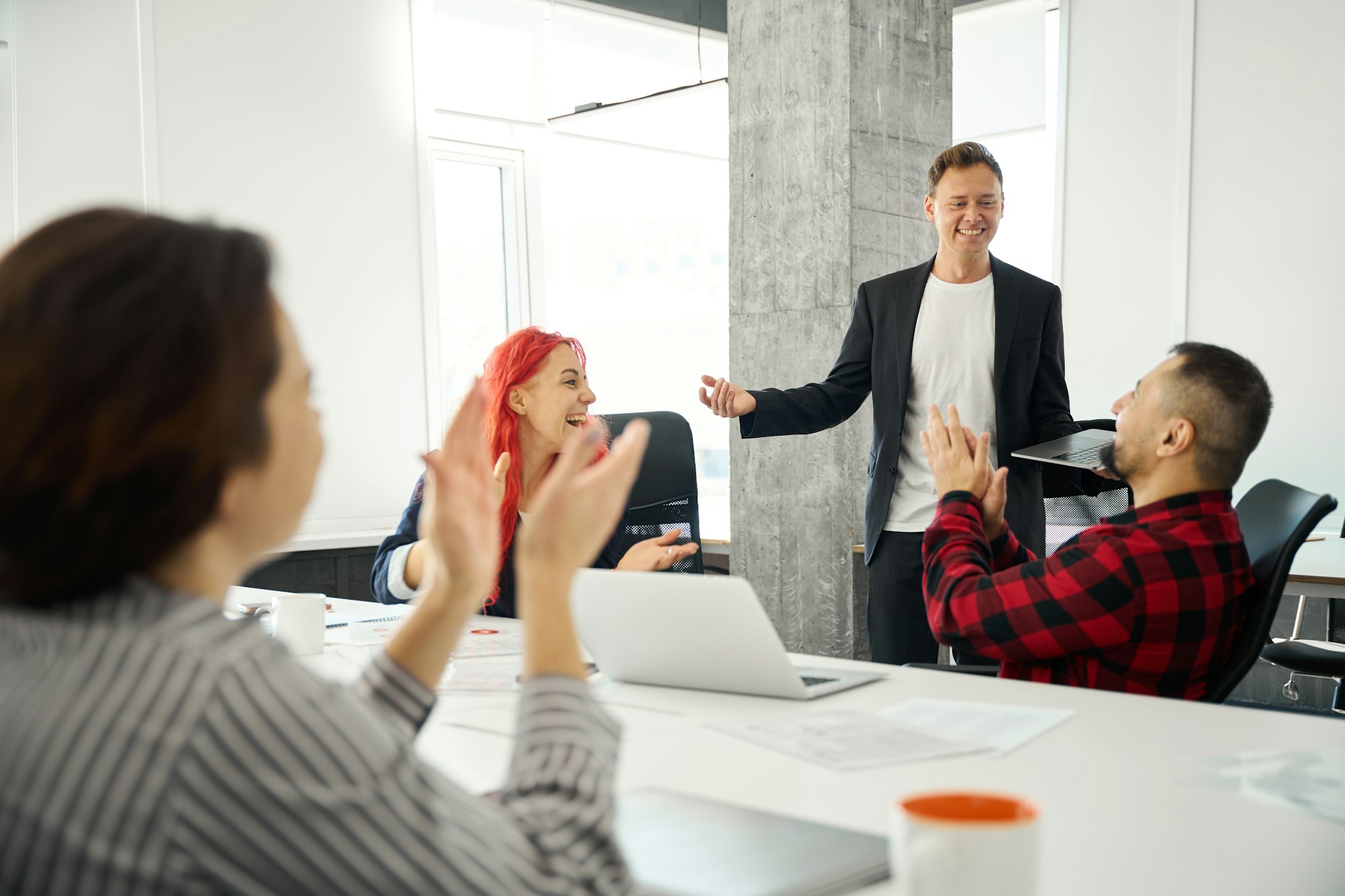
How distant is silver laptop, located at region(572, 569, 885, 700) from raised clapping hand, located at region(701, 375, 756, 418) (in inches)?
49.5

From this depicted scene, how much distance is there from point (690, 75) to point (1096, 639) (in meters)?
5.64

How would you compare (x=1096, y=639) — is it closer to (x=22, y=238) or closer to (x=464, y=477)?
(x=464, y=477)

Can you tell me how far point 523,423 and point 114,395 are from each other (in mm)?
2057

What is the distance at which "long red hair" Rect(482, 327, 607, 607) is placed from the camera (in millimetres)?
2576

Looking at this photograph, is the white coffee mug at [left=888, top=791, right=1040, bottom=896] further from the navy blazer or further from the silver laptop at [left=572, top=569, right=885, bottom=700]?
the navy blazer

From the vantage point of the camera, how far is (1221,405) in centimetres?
188

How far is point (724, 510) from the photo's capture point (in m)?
7.47

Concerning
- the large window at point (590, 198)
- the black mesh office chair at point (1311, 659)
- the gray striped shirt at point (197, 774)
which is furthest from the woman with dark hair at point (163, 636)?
the large window at point (590, 198)

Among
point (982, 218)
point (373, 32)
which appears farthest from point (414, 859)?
point (373, 32)

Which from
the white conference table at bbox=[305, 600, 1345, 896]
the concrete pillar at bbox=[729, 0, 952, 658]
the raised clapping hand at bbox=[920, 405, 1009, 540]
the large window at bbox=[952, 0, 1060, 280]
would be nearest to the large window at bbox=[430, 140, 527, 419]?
the concrete pillar at bbox=[729, 0, 952, 658]

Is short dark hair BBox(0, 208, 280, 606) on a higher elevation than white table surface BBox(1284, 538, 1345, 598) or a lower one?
higher

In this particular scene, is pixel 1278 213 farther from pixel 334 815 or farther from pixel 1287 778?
pixel 334 815

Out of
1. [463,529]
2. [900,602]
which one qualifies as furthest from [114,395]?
[900,602]

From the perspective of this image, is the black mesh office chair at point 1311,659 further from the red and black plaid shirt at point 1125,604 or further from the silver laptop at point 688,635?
the silver laptop at point 688,635
